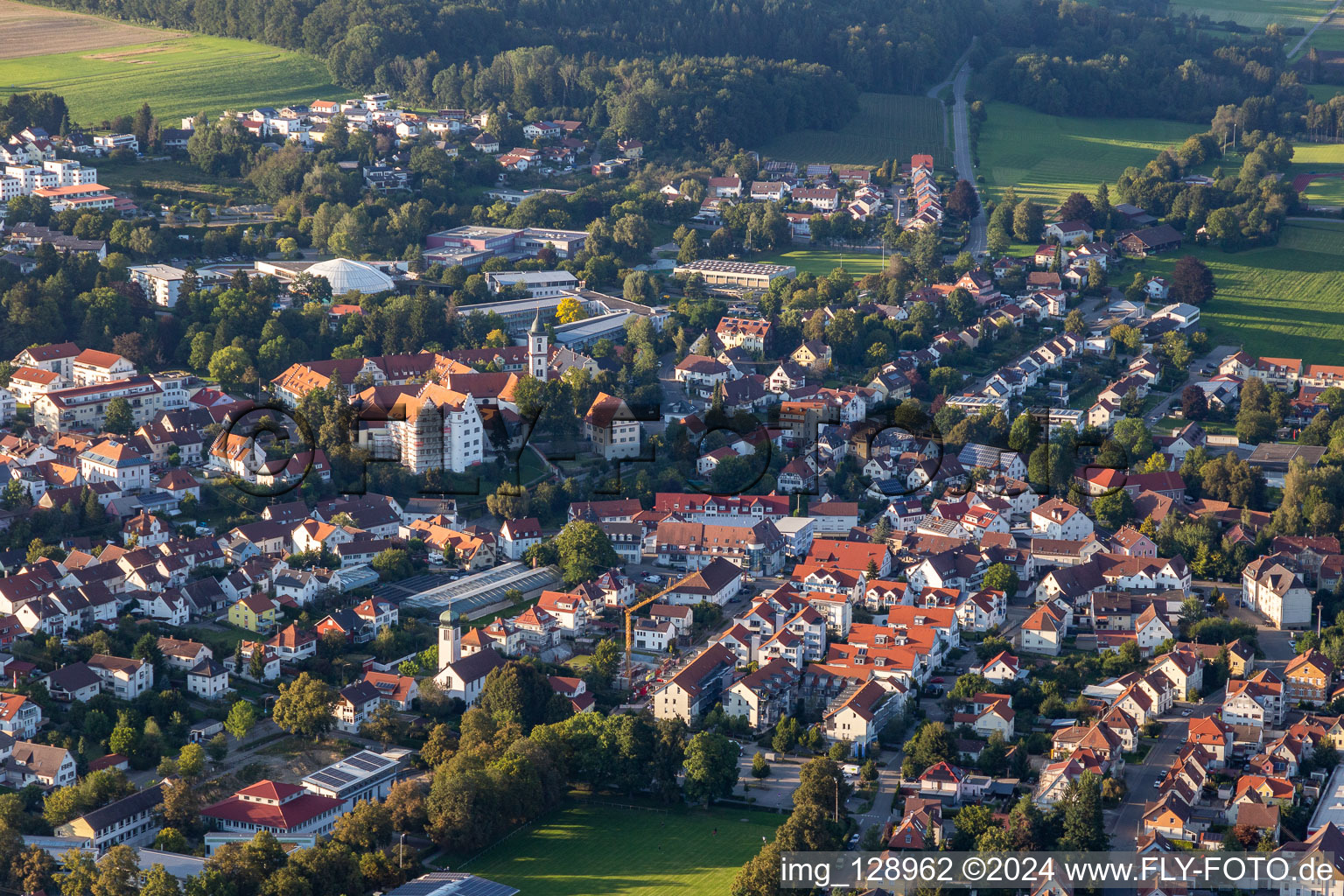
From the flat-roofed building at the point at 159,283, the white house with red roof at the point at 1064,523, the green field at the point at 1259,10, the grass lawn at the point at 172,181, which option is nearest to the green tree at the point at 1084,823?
the white house with red roof at the point at 1064,523

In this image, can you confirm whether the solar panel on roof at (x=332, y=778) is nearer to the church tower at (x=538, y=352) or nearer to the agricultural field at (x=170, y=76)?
the church tower at (x=538, y=352)

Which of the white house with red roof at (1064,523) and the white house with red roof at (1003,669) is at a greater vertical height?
the white house with red roof at (1064,523)

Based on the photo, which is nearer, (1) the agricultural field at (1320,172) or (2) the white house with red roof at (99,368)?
(2) the white house with red roof at (99,368)

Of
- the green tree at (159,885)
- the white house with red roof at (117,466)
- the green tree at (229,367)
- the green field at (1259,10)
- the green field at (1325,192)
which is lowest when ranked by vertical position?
the green tree at (159,885)

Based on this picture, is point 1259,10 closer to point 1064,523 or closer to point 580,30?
point 580,30

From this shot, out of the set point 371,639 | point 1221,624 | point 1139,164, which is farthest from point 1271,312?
point 371,639

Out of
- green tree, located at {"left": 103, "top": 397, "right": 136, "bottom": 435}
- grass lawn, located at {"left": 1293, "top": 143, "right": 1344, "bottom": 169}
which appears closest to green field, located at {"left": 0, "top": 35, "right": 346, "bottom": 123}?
green tree, located at {"left": 103, "top": 397, "right": 136, "bottom": 435}

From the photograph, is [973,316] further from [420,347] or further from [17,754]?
[17,754]
